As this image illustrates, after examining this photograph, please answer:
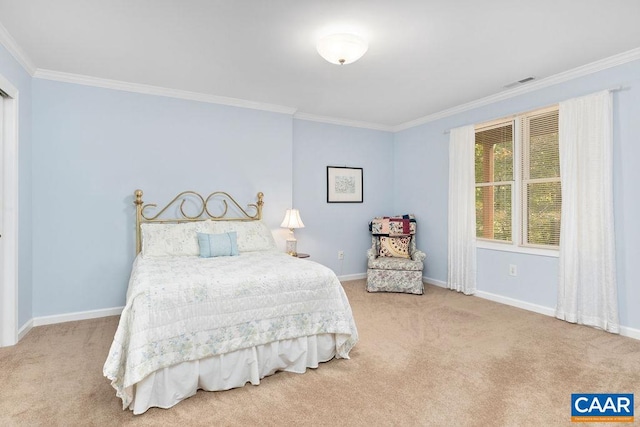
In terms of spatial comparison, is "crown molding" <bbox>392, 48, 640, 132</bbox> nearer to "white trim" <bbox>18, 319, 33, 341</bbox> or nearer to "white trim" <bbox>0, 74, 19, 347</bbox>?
"white trim" <bbox>0, 74, 19, 347</bbox>

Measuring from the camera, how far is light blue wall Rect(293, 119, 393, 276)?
16.9 ft

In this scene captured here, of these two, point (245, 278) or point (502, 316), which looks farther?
point (502, 316)

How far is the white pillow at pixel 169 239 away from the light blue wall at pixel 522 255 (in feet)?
10.9

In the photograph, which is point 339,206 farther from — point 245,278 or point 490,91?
point 245,278

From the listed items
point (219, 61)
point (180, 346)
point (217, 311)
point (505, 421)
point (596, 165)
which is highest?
point (219, 61)

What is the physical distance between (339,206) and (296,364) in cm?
323

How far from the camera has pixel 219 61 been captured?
10.6 feet

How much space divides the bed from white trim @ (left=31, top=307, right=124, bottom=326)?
3.69ft

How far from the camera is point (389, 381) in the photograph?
2.36 metres

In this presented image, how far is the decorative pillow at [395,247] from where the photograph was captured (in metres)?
5.00

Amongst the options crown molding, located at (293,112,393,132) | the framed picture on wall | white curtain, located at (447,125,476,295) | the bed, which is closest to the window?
white curtain, located at (447,125,476,295)

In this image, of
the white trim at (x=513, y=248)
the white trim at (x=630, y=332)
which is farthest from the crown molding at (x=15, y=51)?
the white trim at (x=630, y=332)

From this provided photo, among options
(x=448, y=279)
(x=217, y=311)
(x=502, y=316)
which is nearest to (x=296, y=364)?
(x=217, y=311)

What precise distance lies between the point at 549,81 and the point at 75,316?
558 centimetres
